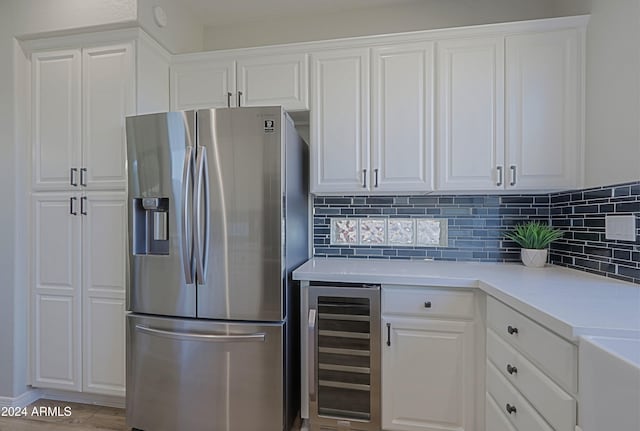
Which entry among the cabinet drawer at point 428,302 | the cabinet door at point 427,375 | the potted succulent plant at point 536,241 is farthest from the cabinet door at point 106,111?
the potted succulent plant at point 536,241

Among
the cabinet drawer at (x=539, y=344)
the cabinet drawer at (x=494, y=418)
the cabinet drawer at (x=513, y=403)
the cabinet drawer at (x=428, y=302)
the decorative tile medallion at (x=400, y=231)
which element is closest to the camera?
the cabinet drawer at (x=539, y=344)

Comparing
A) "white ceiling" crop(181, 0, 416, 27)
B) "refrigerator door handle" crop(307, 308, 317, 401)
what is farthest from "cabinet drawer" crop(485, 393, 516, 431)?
"white ceiling" crop(181, 0, 416, 27)

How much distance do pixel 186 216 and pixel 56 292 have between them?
1.13m

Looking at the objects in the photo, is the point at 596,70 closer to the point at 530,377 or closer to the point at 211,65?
the point at 530,377

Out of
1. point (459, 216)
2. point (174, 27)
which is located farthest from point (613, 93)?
point (174, 27)

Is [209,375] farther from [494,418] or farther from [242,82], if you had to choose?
[242,82]

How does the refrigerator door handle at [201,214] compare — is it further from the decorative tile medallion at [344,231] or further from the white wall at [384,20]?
the white wall at [384,20]

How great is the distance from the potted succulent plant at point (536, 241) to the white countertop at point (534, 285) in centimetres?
7

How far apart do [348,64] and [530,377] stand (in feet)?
5.97

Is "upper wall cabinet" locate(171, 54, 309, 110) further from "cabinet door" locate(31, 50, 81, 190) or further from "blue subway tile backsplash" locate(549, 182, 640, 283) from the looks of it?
"blue subway tile backsplash" locate(549, 182, 640, 283)

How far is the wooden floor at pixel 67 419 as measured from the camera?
1.87 metres

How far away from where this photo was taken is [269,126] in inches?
63.6

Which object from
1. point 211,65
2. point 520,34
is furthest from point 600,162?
point 211,65

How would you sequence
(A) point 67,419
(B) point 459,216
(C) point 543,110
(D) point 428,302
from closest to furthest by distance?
(D) point 428,302, (C) point 543,110, (A) point 67,419, (B) point 459,216
